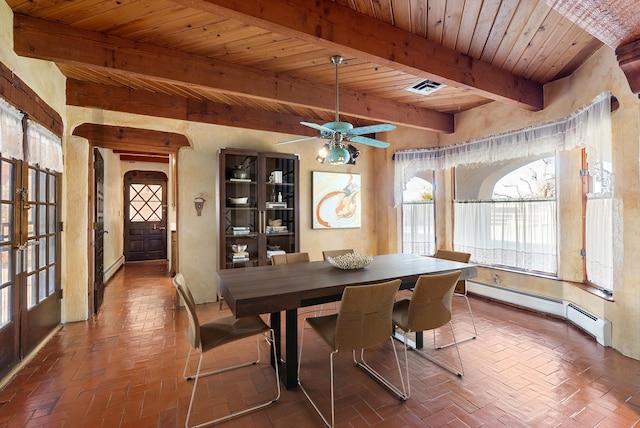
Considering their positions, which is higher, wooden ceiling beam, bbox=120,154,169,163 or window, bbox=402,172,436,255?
wooden ceiling beam, bbox=120,154,169,163

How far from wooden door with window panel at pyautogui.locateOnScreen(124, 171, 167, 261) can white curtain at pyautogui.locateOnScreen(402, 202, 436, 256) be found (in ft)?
20.5

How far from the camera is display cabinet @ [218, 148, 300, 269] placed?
12.6 feet

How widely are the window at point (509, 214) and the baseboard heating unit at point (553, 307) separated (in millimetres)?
334

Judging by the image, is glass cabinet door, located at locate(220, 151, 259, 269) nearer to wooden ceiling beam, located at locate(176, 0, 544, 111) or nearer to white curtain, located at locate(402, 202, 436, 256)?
wooden ceiling beam, located at locate(176, 0, 544, 111)

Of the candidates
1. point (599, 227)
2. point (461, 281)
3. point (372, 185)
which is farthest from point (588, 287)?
point (372, 185)

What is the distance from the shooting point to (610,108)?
2.54 meters

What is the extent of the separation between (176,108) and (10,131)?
6.22 feet

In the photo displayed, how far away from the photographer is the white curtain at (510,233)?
137 inches

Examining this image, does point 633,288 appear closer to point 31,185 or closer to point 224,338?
point 224,338

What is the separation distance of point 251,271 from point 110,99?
2.77m

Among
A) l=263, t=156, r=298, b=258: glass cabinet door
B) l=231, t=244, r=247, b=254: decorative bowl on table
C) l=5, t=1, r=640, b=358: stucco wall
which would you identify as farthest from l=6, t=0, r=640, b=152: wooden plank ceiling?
l=231, t=244, r=247, b=254: decorative bowl on table

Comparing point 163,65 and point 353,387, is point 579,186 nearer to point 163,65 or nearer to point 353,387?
point 353,387

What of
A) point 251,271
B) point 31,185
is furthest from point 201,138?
point 251,271

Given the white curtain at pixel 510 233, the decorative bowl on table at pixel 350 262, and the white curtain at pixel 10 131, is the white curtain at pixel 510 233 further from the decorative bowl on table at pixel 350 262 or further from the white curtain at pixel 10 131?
the white curtain at pixel 10 131
